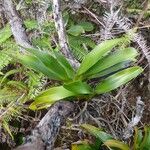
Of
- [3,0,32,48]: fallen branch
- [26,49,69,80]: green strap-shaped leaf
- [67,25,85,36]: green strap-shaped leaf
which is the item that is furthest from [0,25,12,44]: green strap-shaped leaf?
[26,49,69,80]: green strap-shaped leaf

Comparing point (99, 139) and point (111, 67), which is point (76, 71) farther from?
point (99, 139)

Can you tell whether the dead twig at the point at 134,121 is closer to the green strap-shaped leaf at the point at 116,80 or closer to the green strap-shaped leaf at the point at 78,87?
the green strap-shaped leaf at the point at 116,80

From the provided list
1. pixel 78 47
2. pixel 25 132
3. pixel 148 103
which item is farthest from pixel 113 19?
pixel 25 132

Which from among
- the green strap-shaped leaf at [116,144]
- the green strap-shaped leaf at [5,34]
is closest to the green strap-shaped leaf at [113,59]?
the green strap-shaped leaf at [116,144]

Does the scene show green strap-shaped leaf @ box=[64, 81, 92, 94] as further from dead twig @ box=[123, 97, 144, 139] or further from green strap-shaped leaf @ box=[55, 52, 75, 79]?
dead twig @ box=[123, 97, 144, 139]

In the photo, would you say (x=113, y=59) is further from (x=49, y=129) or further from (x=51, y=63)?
(x=49, y=129)

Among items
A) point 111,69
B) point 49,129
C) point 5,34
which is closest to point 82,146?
point 49,129
